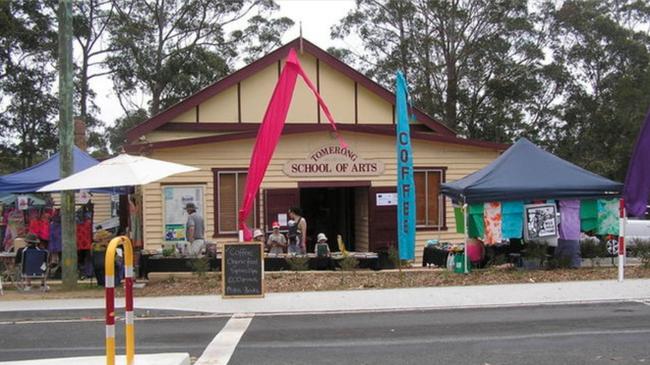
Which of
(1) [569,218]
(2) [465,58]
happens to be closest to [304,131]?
(1) [569,218]

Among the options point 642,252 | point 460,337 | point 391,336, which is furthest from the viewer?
point 642,252

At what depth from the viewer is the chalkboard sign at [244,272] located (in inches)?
450

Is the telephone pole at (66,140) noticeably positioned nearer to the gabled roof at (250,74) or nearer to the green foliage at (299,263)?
the green foliage at (299,263)

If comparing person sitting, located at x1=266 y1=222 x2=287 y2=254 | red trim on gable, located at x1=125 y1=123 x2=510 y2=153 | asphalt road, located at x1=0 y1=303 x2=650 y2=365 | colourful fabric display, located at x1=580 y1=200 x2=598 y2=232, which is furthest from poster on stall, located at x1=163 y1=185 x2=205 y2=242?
colourful fabric display, located at x1=580 y1=200 x2=598 y2=232

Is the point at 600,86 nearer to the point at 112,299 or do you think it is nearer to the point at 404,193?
the point at 404,193

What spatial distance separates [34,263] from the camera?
13039 millimetres

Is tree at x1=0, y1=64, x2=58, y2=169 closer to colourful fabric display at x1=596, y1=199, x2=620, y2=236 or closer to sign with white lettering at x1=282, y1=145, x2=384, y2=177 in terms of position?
sign with white lettering at x1=282, y1=145, x2=384, y2=177

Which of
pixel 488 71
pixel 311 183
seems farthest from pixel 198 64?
pixel 311 183

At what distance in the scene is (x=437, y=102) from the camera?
125 ft

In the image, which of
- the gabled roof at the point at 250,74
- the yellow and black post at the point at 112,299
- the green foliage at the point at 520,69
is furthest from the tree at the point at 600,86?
the yellow and black post at the point at 112,299

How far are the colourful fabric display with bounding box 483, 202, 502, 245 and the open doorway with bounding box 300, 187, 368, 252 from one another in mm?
6985

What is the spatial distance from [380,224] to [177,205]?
5.46m

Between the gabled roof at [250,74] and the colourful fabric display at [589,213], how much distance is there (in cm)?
702

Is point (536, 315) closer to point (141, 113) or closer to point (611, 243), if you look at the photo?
point (611, 243)
